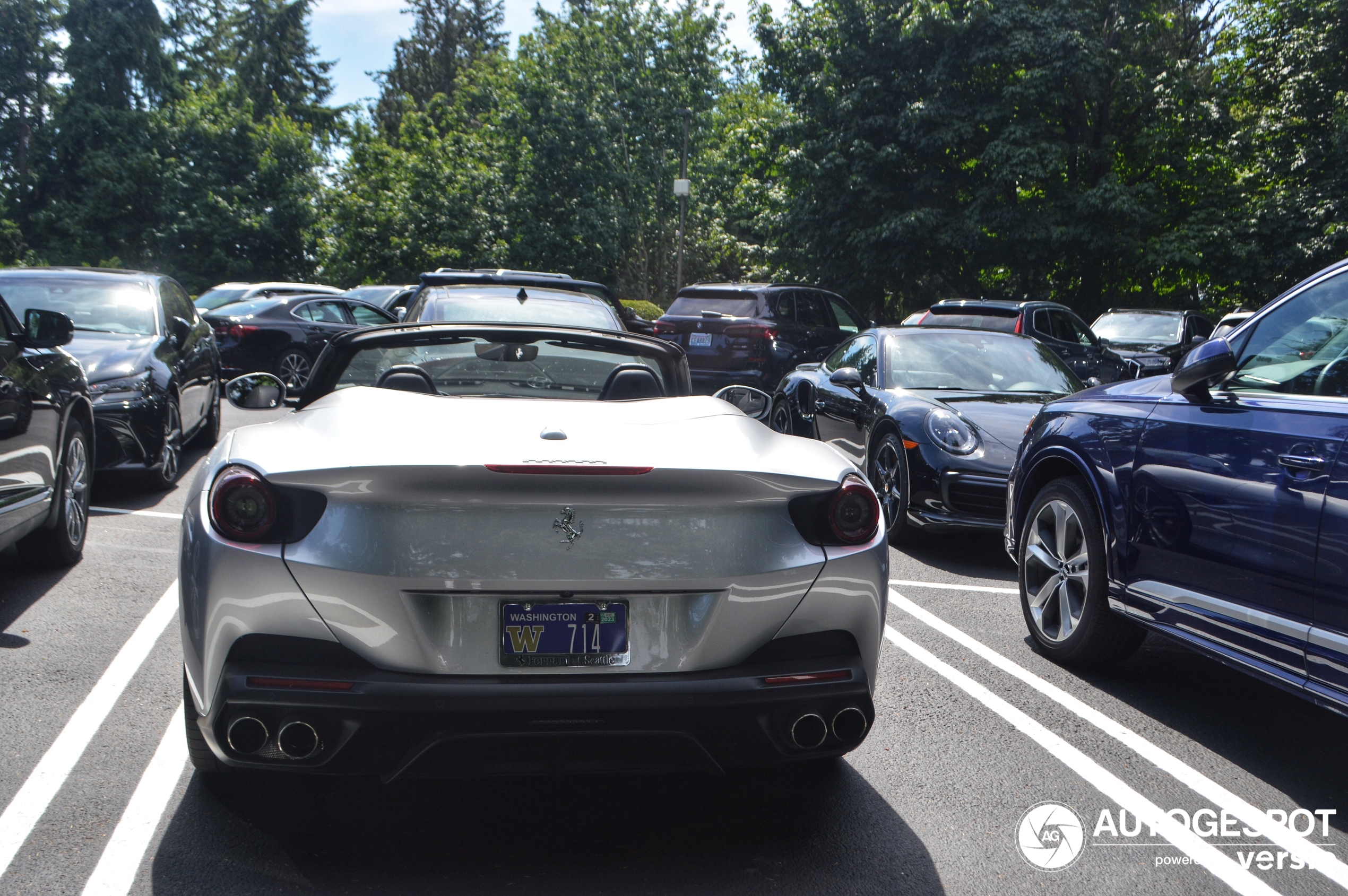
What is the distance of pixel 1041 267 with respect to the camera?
88.9ft

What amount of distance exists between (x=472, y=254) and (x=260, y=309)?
24.6 meters

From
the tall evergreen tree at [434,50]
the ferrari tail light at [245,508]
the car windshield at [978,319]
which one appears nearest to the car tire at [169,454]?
the ferrari tail light at [245,508]

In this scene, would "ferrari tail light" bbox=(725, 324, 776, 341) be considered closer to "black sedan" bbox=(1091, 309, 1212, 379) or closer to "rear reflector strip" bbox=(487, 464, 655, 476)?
"black sedan" bbox=(1091, 309, 1212, 379)

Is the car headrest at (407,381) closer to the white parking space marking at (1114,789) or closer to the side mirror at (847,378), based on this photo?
the white parking space marking at (1114,789)

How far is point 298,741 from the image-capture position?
8.73ft

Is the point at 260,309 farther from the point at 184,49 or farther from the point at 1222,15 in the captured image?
the point at 184,49

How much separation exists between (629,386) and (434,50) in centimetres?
6725

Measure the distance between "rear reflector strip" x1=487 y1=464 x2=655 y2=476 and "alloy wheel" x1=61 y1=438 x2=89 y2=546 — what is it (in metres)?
4.23

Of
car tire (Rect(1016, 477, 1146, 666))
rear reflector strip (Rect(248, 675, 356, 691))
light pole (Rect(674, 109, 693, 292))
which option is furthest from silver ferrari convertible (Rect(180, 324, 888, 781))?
light pole (Rect(674, 109, 693, 292))

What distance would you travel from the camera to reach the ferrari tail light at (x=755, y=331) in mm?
14969

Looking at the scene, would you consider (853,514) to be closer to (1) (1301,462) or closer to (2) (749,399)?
(2) (749,399)

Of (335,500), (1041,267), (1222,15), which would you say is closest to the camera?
(335,500)

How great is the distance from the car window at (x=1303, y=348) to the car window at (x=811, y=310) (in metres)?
11.6

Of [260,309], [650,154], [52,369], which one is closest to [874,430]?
[52,369]
